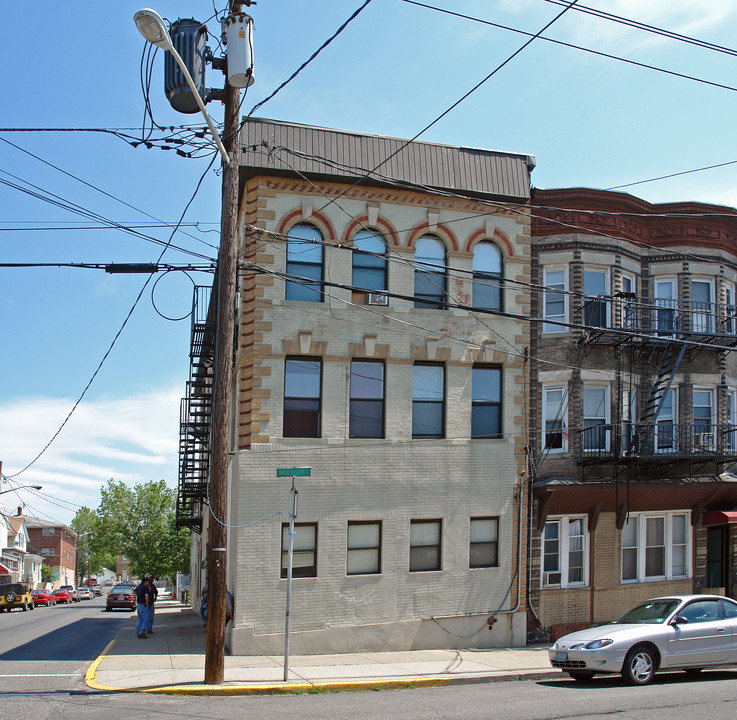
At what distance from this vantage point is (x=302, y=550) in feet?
56.6

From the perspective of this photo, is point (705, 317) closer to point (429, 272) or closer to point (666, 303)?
point (666, 303)

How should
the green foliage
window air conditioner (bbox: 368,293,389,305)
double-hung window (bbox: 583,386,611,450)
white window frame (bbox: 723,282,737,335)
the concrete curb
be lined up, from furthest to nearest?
1. the green foliage
2. white window frame (bbox: 723,282,737,335)
3. double-hung window (bbox: 583,386,611,450)
4. window air conditioner (bbox: 368,293,389,305)
5. the concrete curb

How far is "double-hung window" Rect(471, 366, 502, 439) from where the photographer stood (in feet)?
62.3

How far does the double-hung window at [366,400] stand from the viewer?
59.4 ft

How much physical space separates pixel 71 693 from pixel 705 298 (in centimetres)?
1755

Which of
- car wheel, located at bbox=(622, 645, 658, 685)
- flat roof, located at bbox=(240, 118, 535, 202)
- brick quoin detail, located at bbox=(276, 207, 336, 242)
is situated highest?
flat roof, located at bbox=(240, 118, 535, 202)

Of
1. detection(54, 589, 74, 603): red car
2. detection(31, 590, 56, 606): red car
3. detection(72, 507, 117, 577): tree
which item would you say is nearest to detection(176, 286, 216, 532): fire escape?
detection(31, 590, 56, 606): red car

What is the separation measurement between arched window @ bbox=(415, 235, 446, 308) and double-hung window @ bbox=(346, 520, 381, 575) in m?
5.15

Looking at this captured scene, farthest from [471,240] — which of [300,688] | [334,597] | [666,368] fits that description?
[300,688]

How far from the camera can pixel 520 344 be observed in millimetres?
19375

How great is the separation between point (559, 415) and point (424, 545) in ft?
15.0

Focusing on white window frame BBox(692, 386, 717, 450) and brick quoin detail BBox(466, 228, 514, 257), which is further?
white window frame BBox(692, 386, 717, 450)

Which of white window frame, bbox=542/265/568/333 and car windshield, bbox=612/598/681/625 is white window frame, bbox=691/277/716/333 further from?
car windshield, bbox=612/598/681/625

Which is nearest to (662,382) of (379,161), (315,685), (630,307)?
(630,307)
